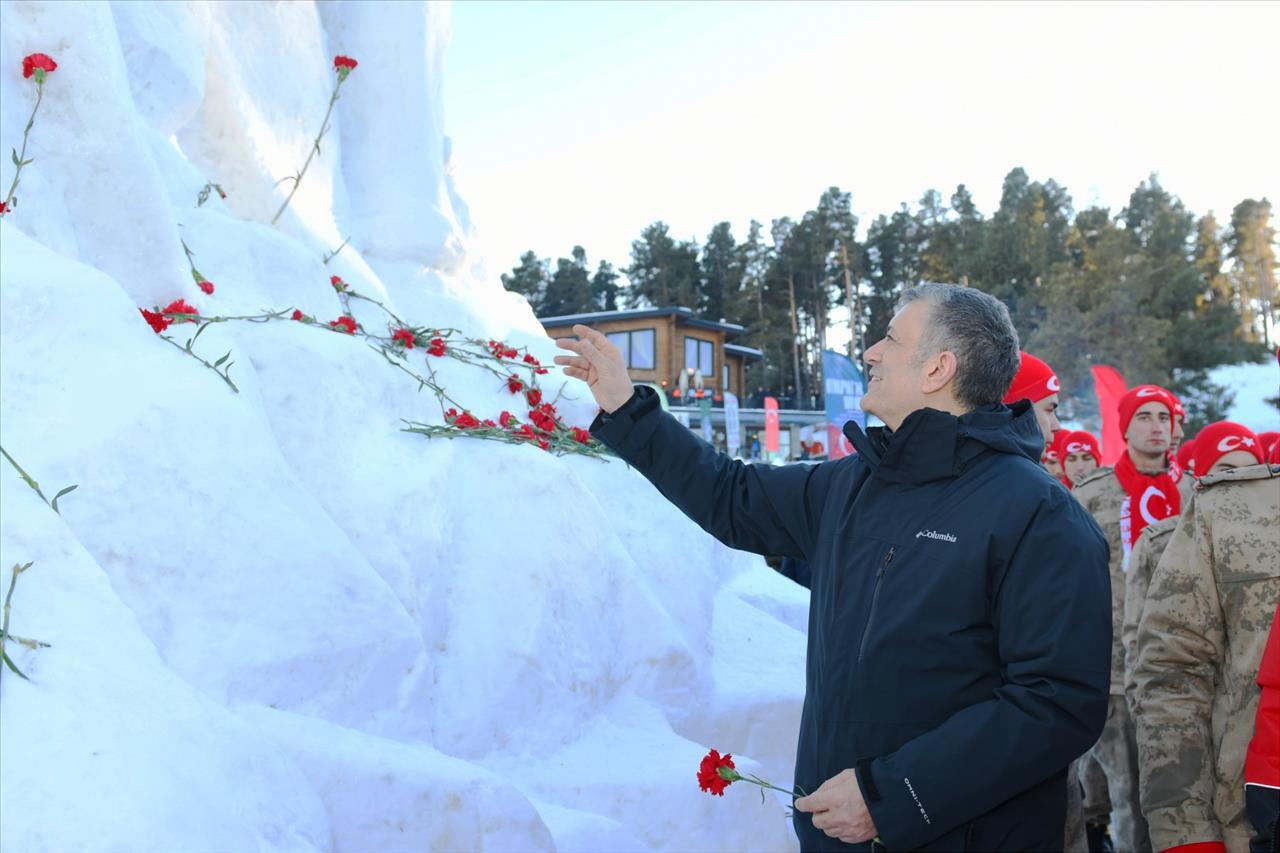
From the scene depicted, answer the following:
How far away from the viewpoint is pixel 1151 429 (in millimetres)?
4570

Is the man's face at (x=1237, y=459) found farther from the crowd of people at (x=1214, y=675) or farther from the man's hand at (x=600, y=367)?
the man's hand at (x=600, y=367)

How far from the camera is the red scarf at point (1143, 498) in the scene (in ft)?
14.7

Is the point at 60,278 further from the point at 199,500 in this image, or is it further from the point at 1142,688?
the point at 1142,688

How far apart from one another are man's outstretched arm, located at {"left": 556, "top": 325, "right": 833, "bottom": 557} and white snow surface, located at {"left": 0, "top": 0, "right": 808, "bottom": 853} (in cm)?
111

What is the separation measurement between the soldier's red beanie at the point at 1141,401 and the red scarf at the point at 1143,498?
0.67 feet

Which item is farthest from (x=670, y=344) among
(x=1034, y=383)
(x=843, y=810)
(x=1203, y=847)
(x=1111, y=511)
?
(x=843, y=810)

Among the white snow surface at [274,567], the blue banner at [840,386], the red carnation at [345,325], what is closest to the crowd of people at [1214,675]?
the white snow surface at [274,567]

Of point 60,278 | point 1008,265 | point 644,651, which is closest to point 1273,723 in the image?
point 644,651

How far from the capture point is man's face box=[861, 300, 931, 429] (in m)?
2.04

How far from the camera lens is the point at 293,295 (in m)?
4.66

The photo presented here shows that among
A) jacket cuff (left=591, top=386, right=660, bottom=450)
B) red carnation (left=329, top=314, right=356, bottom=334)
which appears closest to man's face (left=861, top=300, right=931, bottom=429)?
jacket cuff (left=591, top=386, right=660, bottom=450)

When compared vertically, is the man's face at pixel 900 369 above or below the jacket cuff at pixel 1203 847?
above

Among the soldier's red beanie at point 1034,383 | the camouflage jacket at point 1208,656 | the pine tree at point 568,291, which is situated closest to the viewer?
the camouflage jacket at point 1208,656

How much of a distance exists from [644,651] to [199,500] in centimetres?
185
